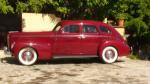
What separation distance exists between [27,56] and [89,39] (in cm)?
240

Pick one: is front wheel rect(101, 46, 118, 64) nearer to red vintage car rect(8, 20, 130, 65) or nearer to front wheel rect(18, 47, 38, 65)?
red vintage car rect(8, 20, 130, 65)

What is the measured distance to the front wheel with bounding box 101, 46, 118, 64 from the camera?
15875mm

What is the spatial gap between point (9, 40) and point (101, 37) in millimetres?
3433

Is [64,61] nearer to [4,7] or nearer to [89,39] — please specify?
[89,39]

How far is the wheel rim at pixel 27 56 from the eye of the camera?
15.2 meters

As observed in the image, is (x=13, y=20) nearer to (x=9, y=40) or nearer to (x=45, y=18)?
(x=45, y=18)

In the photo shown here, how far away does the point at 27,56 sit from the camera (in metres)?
15.2

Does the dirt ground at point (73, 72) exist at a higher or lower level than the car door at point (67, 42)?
lower

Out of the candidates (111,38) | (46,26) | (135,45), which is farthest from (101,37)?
(135,45)

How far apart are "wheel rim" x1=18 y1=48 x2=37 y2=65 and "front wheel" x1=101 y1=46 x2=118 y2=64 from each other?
2662 mm

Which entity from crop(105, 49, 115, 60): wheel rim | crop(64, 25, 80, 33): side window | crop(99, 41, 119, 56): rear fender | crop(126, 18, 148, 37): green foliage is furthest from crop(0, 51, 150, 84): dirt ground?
crop(126, 18, 148, 37): green foliage

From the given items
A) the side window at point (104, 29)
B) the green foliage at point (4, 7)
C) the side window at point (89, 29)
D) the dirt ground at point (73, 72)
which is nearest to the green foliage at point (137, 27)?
the dirt ground at point (73, 72)

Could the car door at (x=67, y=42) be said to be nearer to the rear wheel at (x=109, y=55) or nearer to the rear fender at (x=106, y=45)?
the rear fender at (x=106, y=45)

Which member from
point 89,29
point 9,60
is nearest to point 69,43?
point 89,29
